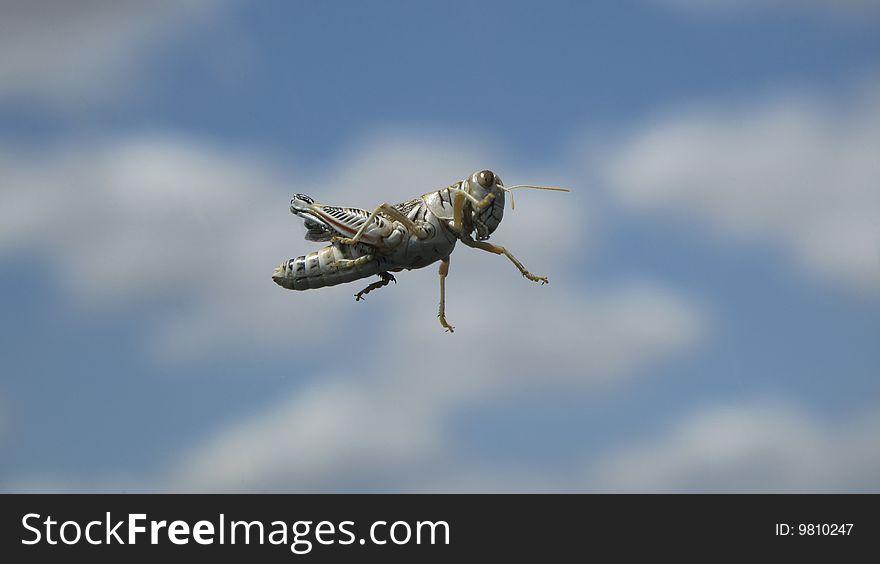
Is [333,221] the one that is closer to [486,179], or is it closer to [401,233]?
[401,233]

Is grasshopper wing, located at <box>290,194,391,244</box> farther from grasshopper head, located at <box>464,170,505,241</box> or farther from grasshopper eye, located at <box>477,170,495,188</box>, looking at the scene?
grasshopper eye, located at <box>477,170,495,188</box>

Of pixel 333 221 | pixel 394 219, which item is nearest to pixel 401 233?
pixel 394 219

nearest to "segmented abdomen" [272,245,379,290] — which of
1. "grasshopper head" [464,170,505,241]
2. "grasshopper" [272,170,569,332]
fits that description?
"grasshopper" [272,170,569,332]

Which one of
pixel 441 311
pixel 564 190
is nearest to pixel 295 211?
pixel 441 311

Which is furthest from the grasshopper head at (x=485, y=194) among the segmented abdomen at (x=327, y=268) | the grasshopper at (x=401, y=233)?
the segmented abdomen at (x=327, y=268)
